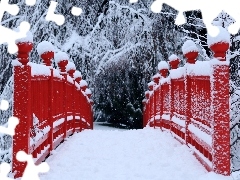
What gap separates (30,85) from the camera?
13.7 feet

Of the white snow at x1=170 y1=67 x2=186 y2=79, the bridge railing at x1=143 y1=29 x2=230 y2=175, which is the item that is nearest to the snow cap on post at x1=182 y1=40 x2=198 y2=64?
the bridge railing at x1=143 y1=29 x2=230 y2=175

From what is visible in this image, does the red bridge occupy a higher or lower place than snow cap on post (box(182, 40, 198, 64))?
lower

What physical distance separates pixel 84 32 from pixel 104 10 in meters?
1.21

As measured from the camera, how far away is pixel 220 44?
381 centimetres

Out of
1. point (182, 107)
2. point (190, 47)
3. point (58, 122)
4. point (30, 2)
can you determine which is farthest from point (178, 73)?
point (30, 2)

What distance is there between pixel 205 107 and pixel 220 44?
3.01 ft

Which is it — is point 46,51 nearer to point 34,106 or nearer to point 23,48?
point 34,106

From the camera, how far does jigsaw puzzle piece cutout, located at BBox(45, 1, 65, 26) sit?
12.6m

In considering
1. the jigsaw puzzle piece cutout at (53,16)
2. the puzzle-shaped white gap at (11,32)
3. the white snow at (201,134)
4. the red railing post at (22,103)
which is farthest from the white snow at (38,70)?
the jigsaw puzzle piece cutout at (53,16)

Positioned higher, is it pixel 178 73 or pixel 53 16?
pixel 53 16

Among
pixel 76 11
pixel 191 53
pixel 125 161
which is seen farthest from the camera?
pixel 76 11

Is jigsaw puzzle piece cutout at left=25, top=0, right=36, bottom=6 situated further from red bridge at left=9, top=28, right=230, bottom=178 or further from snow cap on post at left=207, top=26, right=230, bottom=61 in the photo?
snow cap on post at left=207, top=26, right=230, bottom=61

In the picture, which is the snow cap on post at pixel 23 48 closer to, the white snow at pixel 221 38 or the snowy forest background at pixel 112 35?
the white snow at pixel 221 38

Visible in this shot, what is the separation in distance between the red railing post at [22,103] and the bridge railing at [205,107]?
1628 mm
